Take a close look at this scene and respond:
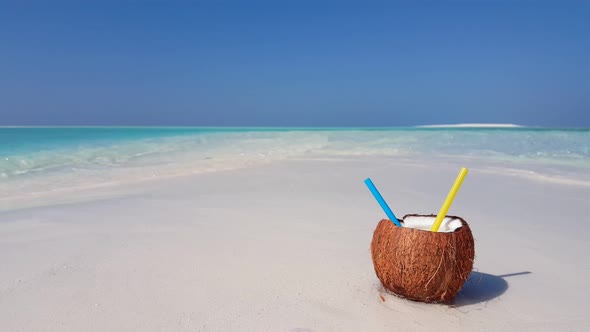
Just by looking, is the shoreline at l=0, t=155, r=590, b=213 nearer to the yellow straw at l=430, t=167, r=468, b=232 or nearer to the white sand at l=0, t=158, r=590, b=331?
the white sand at l=0, t=158, r=590, b=331

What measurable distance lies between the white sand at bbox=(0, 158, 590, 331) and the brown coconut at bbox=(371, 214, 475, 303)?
0.11 meters

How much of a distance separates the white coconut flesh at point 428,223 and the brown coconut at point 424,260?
0.11 metres

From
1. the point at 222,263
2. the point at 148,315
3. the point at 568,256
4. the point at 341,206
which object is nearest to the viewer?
the point at 148,315

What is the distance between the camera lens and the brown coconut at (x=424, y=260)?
2125 mm

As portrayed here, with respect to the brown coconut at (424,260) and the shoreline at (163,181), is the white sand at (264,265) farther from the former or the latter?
the shoreline at (163,181)

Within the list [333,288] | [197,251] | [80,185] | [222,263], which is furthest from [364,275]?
[80,185]

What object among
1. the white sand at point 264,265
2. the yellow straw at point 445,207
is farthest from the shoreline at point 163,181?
the yellow straw at point 445,207

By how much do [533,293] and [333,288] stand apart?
3.92ft

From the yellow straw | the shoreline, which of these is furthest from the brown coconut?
the shoreline

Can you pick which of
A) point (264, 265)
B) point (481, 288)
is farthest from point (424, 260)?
point (264, 265)

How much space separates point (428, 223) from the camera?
253 centimetres

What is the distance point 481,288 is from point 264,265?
1.39 metres

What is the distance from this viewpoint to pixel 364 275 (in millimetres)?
2766

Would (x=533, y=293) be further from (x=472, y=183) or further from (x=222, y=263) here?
(x=472, y=183)
